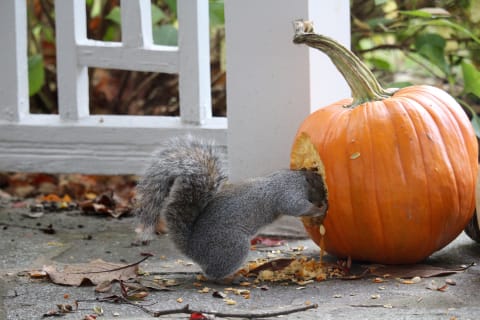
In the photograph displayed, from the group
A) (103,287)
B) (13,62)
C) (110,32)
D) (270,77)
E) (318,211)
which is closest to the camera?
(103,287)

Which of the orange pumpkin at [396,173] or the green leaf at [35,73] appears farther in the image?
the green leaf at [35,73]

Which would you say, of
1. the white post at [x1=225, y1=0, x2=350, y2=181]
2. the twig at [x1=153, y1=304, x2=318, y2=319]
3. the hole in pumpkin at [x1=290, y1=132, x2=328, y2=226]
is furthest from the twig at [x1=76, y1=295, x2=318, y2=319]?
the white post at [x1=225, y1=0, x2=350, y2=181]

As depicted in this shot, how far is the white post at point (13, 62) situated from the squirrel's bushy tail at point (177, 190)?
4.40ft

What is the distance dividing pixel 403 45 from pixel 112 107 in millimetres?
1706

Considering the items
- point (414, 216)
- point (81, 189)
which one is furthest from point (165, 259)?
point (81, 189)

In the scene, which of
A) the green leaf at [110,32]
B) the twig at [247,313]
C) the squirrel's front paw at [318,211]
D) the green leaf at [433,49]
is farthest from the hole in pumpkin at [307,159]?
the green leaf at [110,32]

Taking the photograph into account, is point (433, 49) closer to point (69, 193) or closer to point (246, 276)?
point (246, 276)

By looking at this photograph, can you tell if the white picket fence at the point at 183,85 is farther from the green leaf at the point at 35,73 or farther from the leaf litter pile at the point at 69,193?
the green leaf at the point at 35,73

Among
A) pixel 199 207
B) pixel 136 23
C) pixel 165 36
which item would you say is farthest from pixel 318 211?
pixel 165 36

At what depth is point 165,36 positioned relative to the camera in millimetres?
4008

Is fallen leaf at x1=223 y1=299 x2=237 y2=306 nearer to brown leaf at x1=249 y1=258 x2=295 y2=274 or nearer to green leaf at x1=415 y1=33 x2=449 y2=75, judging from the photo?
brown leaf at x1=249 y1=258 x2=295 y2=274

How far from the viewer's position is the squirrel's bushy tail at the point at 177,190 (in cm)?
272

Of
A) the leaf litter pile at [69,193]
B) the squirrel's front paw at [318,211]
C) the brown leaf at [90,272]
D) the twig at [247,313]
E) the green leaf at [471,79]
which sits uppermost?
the green leaf at [471,79]

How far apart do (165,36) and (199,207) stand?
56.4 inches
